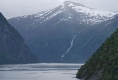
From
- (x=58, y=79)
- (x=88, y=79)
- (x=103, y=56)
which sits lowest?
(x=58, y=79)

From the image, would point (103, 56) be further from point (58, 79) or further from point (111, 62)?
point (58, 79)

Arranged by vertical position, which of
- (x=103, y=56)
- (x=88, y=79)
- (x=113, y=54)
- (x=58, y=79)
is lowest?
(x=58, y=79)

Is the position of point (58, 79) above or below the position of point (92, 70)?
below

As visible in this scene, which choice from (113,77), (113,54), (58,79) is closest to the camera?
(113,77)

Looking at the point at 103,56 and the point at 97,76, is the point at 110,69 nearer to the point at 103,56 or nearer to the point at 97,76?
the point at 97,76

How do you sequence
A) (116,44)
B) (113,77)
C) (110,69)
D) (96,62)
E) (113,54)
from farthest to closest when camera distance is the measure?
(96,62) < (116,44) < (113,54) < (110,69) < (113,77)

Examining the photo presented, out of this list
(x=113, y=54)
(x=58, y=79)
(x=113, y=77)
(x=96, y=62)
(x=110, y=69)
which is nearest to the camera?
(x=113, y=77)

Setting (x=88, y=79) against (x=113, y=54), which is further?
(x=88, y=79)

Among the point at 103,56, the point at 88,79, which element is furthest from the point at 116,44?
the point at 88,79

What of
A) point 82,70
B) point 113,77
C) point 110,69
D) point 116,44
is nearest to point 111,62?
point 110,69
